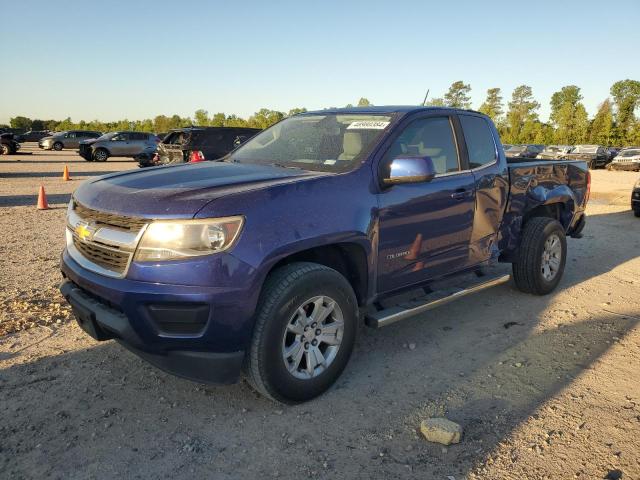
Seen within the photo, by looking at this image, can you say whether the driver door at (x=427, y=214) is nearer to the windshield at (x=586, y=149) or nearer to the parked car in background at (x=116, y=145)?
the parked car in background at (x=116, y=145)

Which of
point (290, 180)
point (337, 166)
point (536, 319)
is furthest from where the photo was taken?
point (536, 319)

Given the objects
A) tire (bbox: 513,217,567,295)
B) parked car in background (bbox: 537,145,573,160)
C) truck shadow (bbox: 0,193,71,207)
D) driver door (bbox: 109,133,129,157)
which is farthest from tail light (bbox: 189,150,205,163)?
parked car in background (bbox: 537,145,573,160)

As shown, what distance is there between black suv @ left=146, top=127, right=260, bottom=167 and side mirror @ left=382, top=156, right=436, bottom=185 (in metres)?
11.2

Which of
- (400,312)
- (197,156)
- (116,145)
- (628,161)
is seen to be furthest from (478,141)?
(628,161)

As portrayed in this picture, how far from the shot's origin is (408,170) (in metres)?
3.29

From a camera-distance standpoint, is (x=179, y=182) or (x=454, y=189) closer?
(x=179, y=182)

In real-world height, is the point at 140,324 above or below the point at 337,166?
below

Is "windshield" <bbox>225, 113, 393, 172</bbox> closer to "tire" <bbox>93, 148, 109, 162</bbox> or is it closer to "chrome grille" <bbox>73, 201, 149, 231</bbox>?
"chrome grille" <bbox>73, 201, 149, 231</bbox>

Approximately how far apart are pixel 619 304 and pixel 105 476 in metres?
5.04

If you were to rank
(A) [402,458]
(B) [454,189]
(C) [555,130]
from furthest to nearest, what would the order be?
(C) [555,130] < (B) [454,189] < (A) [402,458]

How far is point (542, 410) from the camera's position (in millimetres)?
3088

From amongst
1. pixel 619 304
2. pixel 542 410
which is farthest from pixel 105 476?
pixel 619 304

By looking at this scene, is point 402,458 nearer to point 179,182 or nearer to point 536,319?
point 179,182

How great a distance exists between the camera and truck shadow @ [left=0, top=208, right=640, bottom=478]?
2559 millimetres
